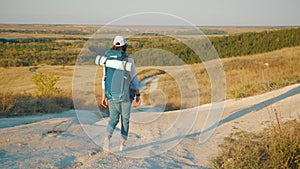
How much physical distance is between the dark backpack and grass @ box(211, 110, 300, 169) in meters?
1.84

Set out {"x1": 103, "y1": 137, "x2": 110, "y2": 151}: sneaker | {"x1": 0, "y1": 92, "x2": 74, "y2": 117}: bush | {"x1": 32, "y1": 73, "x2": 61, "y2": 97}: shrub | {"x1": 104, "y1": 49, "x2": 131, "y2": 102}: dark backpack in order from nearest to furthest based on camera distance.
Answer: {"x1": 104, "y1": 49, "x2": 131, "y2": 102}: dark backpack < {"x1": 103, "y1": 137, "x2": 110, "y2": 151}: sneaker < {"x1": 0, "y1": 92, "x2": 74, "y2": 117}: bush < {"x1": 32, "y1": 73, "x2": 61, "y2": 97}: shrub

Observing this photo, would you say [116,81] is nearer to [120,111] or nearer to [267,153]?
[120,111]

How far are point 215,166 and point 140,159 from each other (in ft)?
3.95

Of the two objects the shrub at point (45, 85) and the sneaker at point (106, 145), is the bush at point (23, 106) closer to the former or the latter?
the shrub at point (45, 85)

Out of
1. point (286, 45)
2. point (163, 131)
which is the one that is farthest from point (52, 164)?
point (286, 45)

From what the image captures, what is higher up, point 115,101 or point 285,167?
point 115,101

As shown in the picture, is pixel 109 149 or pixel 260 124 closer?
pixel 109 149

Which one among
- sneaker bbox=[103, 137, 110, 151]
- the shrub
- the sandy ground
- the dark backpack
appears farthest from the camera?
the shrub

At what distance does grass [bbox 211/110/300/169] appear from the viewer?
14.3ft

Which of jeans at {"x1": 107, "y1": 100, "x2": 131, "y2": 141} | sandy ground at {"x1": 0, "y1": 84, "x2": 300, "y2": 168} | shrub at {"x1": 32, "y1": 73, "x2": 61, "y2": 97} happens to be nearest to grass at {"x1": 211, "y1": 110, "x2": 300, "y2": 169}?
sandy ground at {"x1": 0, "y1": 84, "x2": 300, "y2": 168}

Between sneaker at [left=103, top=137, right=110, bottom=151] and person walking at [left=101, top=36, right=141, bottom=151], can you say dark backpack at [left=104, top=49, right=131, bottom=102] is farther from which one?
sneaker at [left=103, top=137, right=110, bottom=151]

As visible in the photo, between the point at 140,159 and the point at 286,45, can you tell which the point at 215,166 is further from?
the point at 286,45

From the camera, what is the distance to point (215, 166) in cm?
462

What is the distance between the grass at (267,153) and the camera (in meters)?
4.35
